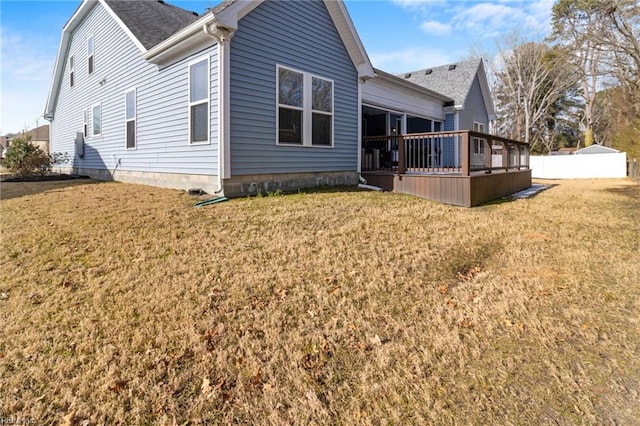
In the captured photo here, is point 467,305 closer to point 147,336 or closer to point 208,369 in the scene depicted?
point 208,369

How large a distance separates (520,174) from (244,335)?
39.3 ft

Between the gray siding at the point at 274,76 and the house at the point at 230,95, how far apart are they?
25 mm

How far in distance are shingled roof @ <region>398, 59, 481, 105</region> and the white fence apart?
29.1 feet

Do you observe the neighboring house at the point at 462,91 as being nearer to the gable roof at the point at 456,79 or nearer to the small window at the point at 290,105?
the gable roof at the point at 456,79

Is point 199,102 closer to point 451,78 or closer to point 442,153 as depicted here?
point 442,153

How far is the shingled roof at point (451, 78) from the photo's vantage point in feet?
53.4

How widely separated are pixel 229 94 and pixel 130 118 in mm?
5020

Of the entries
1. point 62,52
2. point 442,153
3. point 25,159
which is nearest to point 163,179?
point 25,159

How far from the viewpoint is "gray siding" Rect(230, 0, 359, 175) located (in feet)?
23.8

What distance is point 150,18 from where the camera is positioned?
11.0m


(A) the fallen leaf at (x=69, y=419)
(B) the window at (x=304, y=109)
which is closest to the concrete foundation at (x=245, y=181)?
(B) the window at (x=304, y=109)

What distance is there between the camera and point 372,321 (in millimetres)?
3170

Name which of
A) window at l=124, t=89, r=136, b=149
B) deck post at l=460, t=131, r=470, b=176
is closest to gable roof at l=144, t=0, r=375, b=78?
window at l=124, t=89, r=136, b=149

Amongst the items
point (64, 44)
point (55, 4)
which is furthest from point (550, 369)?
point (64, 44)
